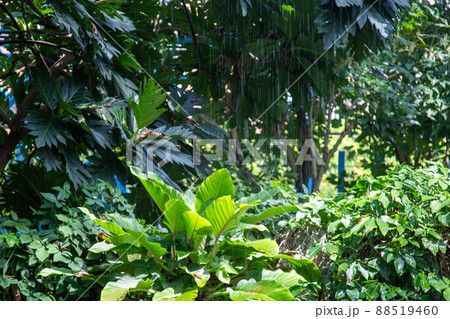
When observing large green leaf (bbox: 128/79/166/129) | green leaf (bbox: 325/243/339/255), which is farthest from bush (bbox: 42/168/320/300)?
large green leaf (bbox: 128/79/166/129)

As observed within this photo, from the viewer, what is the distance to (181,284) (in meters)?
2.31

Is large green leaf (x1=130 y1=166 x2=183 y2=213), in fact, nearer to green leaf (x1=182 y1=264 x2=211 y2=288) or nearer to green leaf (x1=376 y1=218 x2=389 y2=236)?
A: green leaf (x1=182 y1=264 x2=211 y2=288)

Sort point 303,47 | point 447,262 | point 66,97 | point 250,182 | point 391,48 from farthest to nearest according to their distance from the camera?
point 250,182 < point 391,48 < point 303,47 < point 66,97 < point 447,262

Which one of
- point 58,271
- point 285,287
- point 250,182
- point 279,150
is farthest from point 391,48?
point 58,271

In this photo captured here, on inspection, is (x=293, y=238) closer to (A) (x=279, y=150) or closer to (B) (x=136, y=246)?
(B) (x=136, y=246)

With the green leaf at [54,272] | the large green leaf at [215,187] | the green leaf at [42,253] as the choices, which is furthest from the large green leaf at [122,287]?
the large green leaf at [215,187]

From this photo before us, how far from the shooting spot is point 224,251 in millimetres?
2406

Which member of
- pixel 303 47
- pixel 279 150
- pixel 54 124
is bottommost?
pixel 279 150

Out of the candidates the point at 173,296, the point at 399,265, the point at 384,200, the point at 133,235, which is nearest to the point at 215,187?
the point at 133,235

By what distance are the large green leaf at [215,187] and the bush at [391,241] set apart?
1.41 ft

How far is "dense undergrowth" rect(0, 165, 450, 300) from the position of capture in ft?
7.36

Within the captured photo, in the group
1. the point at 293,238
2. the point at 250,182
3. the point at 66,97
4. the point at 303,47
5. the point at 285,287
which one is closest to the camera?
the point at 285,287

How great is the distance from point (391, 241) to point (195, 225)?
3.09 feet

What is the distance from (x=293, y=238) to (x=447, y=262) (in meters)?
0.84
